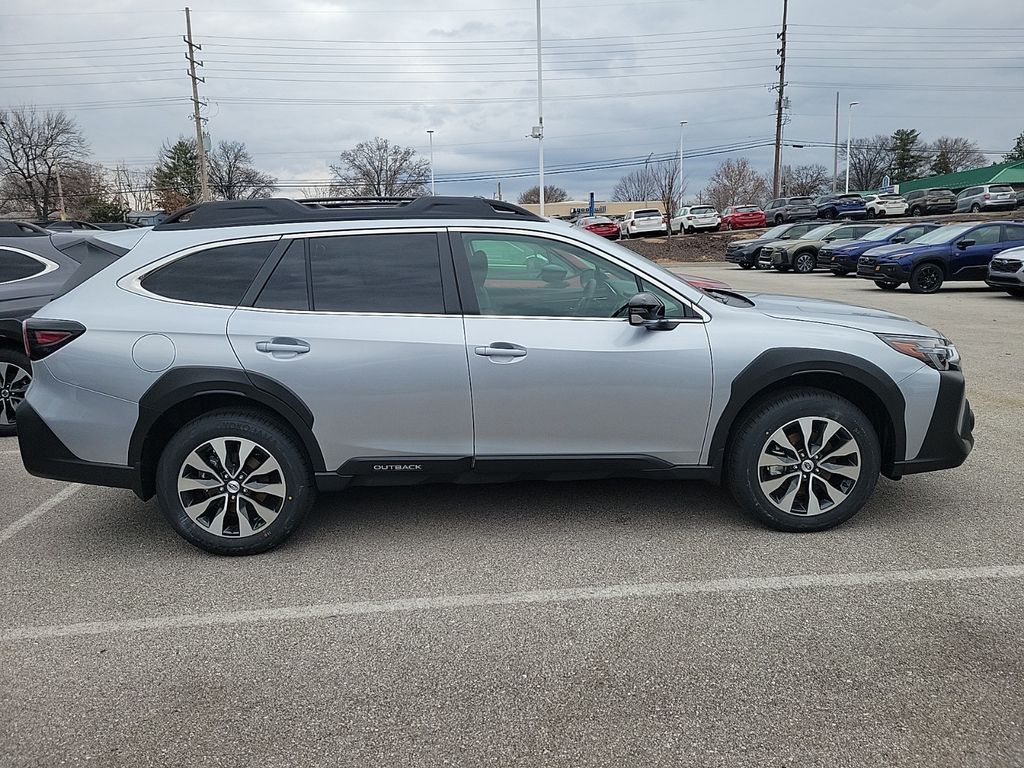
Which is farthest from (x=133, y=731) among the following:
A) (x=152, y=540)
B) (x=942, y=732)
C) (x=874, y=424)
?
(x=874, y=424)

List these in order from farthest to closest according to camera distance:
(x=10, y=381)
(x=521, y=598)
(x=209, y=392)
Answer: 1. (x=10, y=381)
2. (x=209, y=392)
3. (x=521, y=598)

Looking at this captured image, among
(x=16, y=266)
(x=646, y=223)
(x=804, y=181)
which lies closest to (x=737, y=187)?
(x=804, y=181)

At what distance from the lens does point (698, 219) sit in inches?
1652

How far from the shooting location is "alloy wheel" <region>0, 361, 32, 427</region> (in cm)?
648

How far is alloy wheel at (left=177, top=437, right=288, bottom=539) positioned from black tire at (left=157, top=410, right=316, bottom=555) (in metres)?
0.01

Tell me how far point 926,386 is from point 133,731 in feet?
12.8

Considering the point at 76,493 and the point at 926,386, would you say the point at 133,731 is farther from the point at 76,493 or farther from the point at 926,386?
the point at 926,386

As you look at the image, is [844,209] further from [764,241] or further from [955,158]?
[955,158]

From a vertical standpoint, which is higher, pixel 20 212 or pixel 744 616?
pixel 20 212

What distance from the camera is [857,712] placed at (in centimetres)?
261

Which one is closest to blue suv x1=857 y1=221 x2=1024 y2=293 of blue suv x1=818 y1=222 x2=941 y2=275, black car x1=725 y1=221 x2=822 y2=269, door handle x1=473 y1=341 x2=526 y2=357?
blue suv x1=818 y1=222 x2=941 y2=275

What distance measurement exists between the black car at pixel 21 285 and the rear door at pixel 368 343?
3.27 meters

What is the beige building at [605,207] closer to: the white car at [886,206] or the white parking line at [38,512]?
the white car at [886,206]

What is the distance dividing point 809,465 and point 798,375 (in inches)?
18.7
